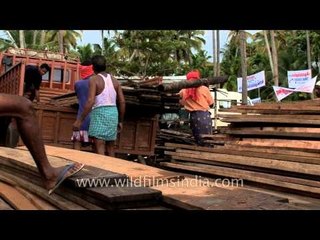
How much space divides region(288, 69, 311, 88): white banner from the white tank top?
1299 cm

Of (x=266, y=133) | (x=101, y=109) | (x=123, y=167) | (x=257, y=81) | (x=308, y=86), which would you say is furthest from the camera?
(x=257, y=81)

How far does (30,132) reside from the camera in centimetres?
283

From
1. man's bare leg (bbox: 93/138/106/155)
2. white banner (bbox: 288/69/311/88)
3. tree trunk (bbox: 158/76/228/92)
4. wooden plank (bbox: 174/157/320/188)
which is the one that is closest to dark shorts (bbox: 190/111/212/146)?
tree trunk (bbox: 158/76/228/92)

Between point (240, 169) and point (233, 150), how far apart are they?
0.29 m

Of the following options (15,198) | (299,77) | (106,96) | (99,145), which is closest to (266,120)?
(106,96)

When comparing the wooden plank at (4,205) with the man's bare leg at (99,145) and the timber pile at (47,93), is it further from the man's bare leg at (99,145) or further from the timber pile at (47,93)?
the timber pile at (47,93)

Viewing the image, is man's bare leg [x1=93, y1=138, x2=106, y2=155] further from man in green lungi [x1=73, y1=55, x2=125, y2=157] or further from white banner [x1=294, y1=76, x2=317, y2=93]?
white banner [x1=294, y1=76, x2=317, y2=93]

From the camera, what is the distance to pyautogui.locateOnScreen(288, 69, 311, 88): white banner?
16.9m

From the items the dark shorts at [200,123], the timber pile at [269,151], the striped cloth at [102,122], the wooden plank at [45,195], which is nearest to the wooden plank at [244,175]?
the timber pile at [269,151]

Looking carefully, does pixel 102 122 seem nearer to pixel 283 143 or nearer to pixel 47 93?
pixel 283 143

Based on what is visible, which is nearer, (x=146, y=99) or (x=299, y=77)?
(x=146, y=99)

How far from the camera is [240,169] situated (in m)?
3.94

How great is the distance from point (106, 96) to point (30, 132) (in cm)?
250
